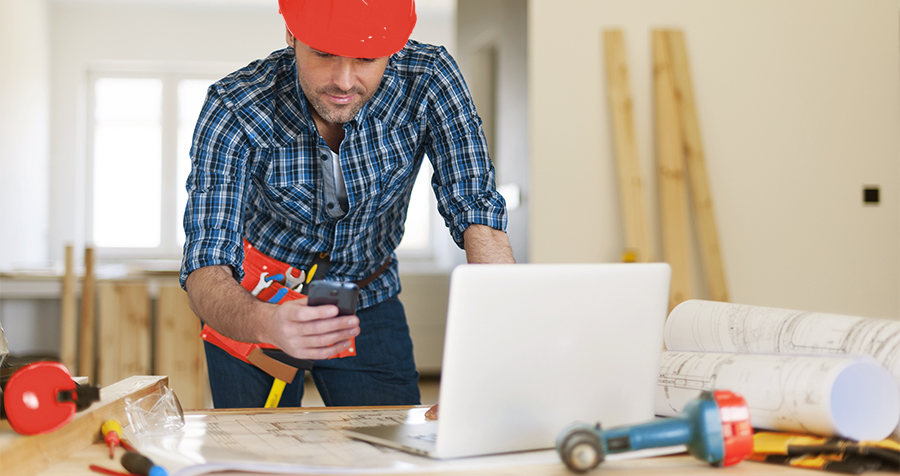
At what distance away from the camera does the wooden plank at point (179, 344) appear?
3.41 meters

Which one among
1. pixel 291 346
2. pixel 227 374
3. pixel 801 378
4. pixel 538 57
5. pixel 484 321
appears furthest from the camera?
pixel 538 57

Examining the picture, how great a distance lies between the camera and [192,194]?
1.33 meters

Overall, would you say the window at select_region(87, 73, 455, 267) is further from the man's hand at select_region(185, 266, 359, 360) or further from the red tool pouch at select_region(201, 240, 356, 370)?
the man's hand at select_region(185, 266, 359, 360)

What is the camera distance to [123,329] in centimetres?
346

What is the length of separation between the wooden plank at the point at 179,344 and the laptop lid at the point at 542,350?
2896 millimetres

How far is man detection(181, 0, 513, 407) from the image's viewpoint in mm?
1268

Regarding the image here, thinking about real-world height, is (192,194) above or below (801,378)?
above

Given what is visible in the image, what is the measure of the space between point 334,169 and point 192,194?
0.29 metres

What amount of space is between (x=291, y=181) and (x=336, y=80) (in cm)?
26

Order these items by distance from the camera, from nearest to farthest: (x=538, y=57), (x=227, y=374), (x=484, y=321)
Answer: (x=484, y=321) → (x=227, y=374) → (x=538, y=57)

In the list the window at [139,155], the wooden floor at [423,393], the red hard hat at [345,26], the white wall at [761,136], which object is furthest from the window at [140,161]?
the red hard hat at [345,26]

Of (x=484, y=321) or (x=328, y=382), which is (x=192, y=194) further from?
(x=484, y=321)

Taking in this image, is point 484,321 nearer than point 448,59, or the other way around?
point 484,321

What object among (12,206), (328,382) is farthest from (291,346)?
(12,206)
